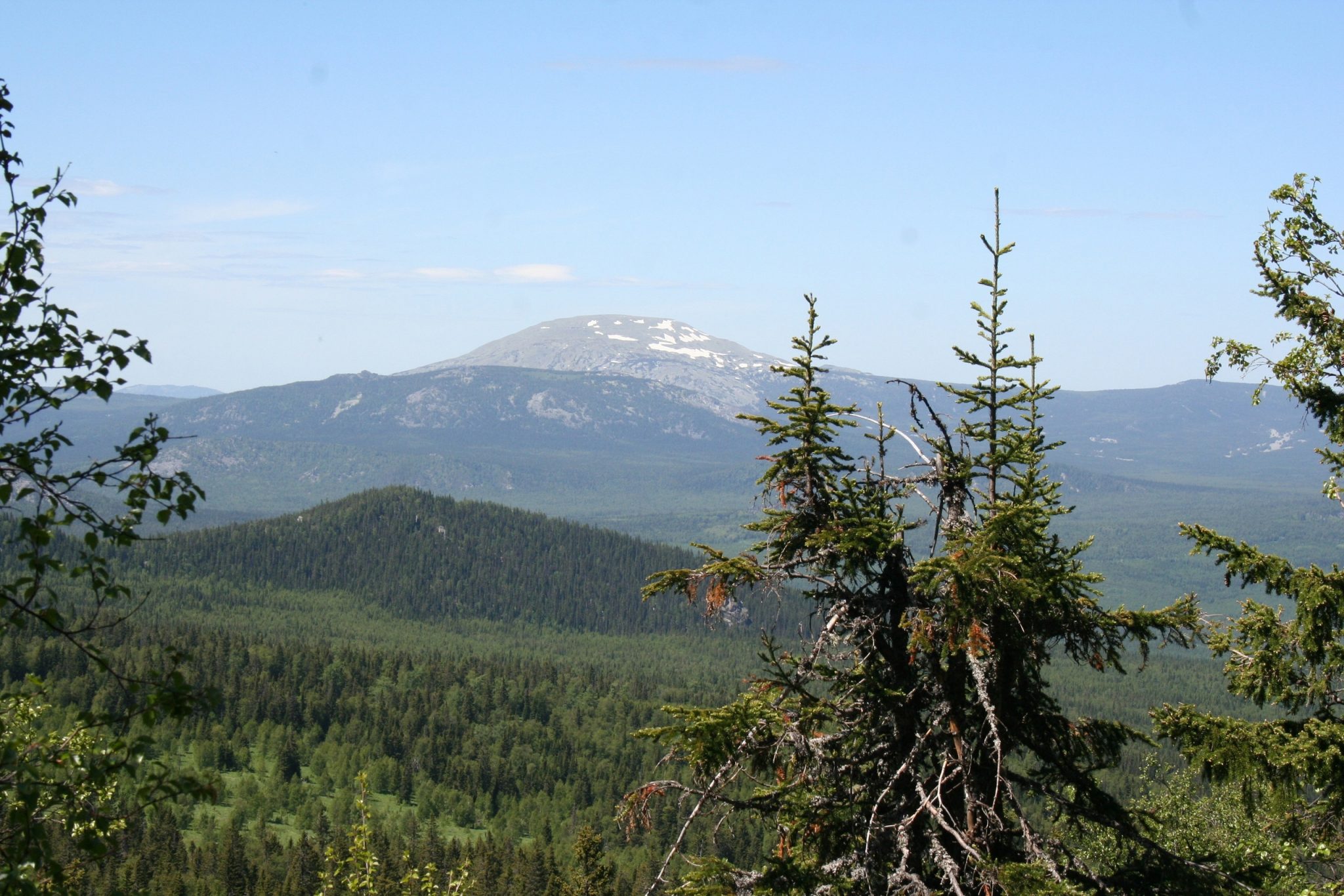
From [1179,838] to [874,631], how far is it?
18.0 m

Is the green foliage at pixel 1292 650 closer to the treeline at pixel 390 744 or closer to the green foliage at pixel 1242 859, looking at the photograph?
the green foliage at pixel 1242 859

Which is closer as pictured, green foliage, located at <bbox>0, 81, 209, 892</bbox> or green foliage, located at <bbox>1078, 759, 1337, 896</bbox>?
green foliage, located at <bbox>0, 81, 209, 892</bbox>

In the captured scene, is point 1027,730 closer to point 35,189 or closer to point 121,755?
point 121,755

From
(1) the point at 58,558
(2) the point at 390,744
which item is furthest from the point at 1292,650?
(2) the point at 390,744

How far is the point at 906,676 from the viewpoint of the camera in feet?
42.2

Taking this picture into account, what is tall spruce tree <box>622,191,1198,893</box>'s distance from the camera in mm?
11523

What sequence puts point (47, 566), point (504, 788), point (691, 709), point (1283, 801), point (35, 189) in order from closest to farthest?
1. point (47, 566)
2. point (35, 189)
3. point (691, 709)
4. point (1283, 801)
5. point (504, 788)

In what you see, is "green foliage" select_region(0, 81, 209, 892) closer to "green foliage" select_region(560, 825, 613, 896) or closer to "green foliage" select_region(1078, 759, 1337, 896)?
"green foliage" select_region(1078, 759, 1337, 896)

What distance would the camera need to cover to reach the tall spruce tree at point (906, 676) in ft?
37.8

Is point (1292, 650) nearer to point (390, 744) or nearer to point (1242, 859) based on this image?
point (1242, 859)

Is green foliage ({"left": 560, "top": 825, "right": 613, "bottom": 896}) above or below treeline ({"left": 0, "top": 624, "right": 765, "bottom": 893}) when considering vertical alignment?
above

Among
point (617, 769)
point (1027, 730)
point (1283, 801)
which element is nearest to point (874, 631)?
point (1027, 730)

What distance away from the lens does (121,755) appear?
7.66 m

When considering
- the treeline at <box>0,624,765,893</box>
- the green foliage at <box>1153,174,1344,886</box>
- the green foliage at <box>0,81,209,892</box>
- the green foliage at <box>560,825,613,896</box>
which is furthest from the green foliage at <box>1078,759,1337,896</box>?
the treeline at <box>0,624,765,893</box>
